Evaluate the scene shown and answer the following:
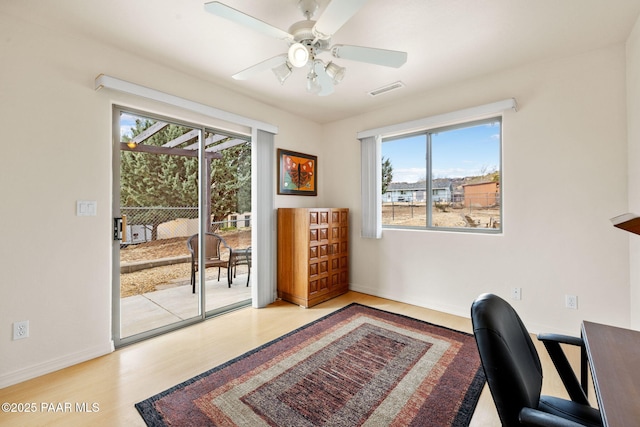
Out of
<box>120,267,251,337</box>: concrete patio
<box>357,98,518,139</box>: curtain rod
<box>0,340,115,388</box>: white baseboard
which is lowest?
<box>0,340,115,388</box>: white baseboard

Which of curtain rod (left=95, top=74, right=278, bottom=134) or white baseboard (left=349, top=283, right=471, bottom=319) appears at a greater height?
curtain rod (left=95, top=74, right=278, bottom=134)

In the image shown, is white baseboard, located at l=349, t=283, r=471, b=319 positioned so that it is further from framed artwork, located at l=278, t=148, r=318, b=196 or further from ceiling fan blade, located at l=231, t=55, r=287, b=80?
ceiling fan blade, located at l=231, t=55, r=287, b=80

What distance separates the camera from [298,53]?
175cm

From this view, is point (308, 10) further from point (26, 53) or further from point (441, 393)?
point (441, 393)

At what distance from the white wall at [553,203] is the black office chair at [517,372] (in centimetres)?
156

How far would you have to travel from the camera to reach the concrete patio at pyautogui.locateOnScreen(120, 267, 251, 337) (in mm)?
2617

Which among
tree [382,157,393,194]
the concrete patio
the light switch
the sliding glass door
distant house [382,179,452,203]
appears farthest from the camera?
tree [382,157,393,194]

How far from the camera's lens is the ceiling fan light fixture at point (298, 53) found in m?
1.73

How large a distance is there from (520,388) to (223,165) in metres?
3.13

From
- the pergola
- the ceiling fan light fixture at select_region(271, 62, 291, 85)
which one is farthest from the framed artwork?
the ceiling fan light fixture at select_region(271, 62, 291, 85)

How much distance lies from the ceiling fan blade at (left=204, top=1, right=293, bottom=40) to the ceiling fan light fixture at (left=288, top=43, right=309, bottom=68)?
0.30 feet

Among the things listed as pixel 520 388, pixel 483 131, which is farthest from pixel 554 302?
pixel 520 388

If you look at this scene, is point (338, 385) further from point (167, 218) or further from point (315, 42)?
point (315, 42)

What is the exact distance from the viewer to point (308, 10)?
1.81 m
